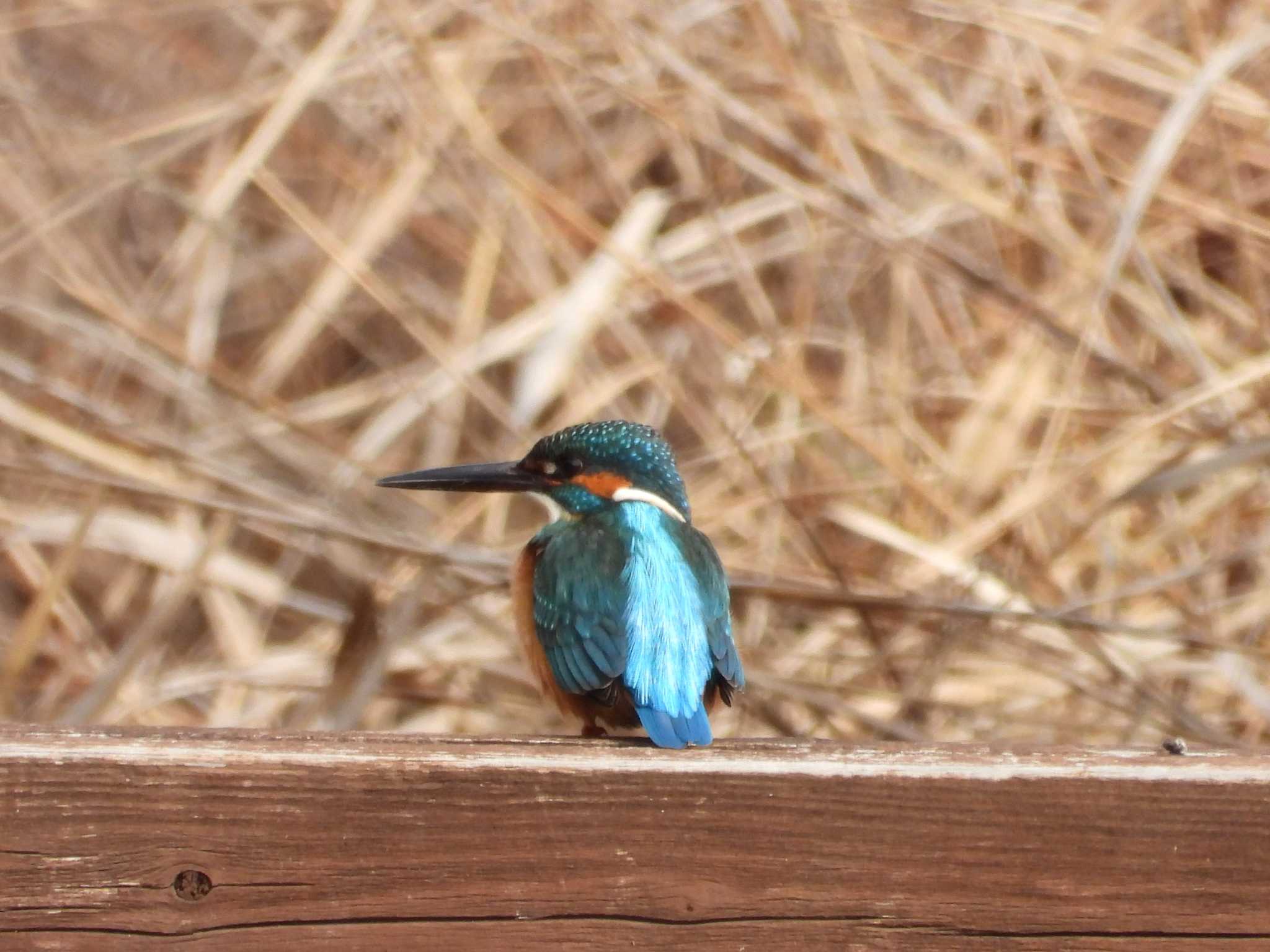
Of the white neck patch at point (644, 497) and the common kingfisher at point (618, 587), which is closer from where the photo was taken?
the common kingfisher at point (618, 587)

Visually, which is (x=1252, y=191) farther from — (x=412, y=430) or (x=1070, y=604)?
(x=412, y=430)

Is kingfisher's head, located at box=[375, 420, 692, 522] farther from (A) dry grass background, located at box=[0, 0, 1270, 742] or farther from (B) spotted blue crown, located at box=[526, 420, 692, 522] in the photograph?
(A) dry grass background, located at box=[0, 0, 1270, 742]

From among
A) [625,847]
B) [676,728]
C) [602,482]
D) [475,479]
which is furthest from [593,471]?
[625,847]

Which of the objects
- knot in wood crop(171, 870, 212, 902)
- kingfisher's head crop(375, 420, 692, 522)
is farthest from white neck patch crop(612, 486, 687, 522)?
knot in wood crop(171, 870, 212, 902)

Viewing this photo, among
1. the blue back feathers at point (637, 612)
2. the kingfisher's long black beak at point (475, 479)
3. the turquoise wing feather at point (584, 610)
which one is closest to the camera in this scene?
the blue back feathers at point (637, 612)

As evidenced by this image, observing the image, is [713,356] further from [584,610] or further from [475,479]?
[584,610]

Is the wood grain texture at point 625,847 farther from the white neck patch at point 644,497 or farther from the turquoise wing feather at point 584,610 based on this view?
the white neck patch at point 644,497

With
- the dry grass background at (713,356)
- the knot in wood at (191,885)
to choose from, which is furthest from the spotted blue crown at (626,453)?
the knot in wood at (191,885)
